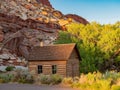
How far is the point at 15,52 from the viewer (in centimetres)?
8412

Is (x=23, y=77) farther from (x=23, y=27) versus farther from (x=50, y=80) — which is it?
(x=23, y=27)

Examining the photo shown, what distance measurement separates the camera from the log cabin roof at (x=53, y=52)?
43.6m

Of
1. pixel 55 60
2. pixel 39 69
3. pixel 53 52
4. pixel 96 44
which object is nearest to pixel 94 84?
pixel 55 60

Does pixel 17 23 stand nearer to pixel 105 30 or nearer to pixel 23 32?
pixel 23 32

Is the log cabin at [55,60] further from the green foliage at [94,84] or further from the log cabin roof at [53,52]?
the green foliage at [94,84]

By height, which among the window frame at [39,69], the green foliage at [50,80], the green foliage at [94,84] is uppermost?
the window frame at [39,69]

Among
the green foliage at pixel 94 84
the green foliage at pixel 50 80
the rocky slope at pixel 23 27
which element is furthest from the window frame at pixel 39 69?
the rocky slope at pixel 23 27

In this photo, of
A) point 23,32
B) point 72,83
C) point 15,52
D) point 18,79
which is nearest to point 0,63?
point 15,52

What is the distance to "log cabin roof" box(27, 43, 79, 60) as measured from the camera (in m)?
43.6

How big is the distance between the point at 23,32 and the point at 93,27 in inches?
1621

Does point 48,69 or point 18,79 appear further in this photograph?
point 48,69

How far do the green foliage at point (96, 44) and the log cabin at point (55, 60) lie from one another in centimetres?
860

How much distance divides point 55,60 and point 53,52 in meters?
1.14

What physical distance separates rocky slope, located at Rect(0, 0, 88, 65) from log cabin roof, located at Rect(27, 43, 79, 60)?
106 ft
